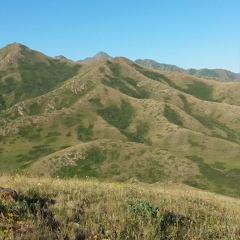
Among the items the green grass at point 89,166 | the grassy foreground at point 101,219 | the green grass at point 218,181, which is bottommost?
the green grass at point 218,181

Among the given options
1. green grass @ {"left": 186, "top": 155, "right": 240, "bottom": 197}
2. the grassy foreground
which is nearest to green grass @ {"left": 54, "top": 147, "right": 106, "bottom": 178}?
green grass @ {"left": 186, "top": 155, "right": 240, "bottom": 197}

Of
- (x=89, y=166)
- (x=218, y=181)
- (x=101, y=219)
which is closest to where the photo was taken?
(x=101, y=219)

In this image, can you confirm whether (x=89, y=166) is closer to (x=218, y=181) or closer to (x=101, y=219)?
(x=218, y=181)

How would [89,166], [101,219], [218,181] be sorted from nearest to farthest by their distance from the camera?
[101,219]
[218,181]
[89,166]

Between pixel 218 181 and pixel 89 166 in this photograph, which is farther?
pixel 89 166

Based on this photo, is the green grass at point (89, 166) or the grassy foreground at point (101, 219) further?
the green grass at point (89, 166)

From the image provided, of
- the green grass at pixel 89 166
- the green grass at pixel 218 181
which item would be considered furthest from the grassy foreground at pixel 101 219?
the green grass at pixel 89 166

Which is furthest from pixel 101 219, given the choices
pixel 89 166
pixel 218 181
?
pixel 218 181

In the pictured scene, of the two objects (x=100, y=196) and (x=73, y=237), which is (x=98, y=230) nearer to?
(x=73, y=237)

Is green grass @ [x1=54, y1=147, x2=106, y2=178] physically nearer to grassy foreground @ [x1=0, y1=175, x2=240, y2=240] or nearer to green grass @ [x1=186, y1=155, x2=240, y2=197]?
green grass @ [x1=186, y1=155, x2=240, y2=197]

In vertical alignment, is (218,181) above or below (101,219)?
below

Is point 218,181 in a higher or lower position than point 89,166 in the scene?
lower

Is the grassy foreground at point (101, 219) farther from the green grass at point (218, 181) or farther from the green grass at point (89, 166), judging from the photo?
the green grass at point (89, 166)

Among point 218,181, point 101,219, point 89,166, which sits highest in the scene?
point 101,219
